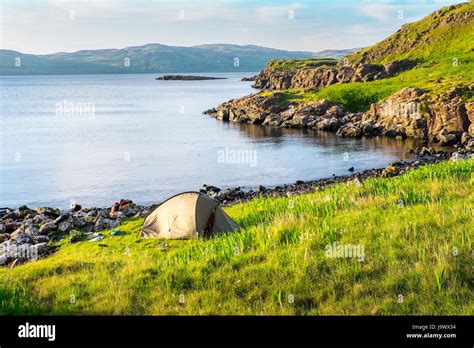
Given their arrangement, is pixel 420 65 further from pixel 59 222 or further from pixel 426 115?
pixel 59 222

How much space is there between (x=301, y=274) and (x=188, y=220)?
13.6 meters

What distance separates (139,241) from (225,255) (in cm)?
1187

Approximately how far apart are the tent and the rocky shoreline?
329 cm

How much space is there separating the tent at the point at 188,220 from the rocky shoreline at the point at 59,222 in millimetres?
3285

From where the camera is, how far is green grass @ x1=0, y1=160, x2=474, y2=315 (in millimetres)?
11391

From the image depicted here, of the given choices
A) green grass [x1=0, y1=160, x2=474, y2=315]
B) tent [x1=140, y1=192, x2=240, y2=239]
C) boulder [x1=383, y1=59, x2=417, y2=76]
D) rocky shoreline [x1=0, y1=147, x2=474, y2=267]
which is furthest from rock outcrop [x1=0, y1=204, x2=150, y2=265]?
boulder [x1=383, y1=59, x2=417, y2=76]

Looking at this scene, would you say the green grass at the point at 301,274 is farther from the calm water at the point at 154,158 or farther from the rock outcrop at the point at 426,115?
the rock outcrop at the point at 426,115

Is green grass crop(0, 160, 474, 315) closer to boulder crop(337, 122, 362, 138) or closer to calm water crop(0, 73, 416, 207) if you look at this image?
calm water crop(0, 73, 416, 207)

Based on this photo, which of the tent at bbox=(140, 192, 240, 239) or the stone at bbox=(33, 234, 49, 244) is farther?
the stone at bbox=(33, 234, 49, 244)

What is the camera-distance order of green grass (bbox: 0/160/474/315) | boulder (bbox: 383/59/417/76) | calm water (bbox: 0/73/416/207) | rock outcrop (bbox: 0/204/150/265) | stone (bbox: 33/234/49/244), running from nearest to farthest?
green grass (bbox: 0/160/474/315), rock outcrop (bbox: 0/204/150/265), stone (bbox: 33/234/49/244), calm water (bbox: 0/73/416/207), boulder (bbox: 383/59/417/76)

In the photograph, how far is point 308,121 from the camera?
3462 inches

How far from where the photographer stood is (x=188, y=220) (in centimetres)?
2562

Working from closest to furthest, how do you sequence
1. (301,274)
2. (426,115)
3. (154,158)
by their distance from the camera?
(301,274)
(154,158)
(426,115)

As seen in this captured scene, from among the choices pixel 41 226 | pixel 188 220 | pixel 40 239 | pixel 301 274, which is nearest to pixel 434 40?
pixel 188 220
